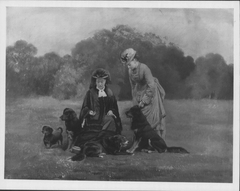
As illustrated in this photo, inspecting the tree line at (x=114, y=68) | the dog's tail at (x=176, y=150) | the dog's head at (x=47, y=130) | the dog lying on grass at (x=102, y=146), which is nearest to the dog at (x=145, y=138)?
the dog's tail at (x=176, y=150)

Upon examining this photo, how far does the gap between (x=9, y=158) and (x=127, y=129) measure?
2.77 meters

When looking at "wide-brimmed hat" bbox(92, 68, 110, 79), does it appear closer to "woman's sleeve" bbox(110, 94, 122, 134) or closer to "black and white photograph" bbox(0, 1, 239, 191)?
"black and white photograph" bbox(0, 1, 239, 191)

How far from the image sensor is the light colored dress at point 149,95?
293 inches

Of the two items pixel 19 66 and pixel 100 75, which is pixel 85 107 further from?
pixel 19 66

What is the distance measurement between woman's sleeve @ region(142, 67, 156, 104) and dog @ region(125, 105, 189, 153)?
1.20ft

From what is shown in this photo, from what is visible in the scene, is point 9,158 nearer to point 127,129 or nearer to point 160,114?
point 127,129

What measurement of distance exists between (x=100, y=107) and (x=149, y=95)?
45.2 inches

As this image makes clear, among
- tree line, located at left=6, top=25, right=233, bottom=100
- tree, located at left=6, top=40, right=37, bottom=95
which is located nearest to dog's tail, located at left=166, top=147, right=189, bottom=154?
tree line, located at left=6, top=25, right=233, bottom=100

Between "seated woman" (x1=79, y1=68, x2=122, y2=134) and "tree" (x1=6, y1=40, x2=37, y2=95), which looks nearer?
"seated woman" (x1=79, y1=68, x2=122, y2=134)

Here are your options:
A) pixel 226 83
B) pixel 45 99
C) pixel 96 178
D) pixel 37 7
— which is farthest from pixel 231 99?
pixel 37 7

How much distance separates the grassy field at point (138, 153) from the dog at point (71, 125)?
13cm

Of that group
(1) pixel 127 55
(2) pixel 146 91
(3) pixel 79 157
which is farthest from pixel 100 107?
(1) pixel 127 55

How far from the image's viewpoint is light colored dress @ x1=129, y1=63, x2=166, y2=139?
293 inches

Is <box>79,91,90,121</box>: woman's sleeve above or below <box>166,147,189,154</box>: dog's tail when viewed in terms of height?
above
